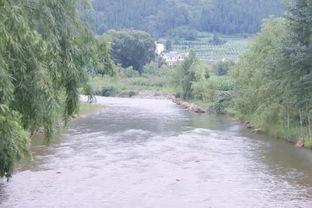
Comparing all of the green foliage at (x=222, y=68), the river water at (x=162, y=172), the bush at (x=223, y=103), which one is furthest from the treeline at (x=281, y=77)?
the green foliage at (x=222, y=68)

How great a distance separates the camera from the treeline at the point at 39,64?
9.84 metres

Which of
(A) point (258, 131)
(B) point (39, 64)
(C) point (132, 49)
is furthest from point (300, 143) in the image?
(C) point (132, 49)

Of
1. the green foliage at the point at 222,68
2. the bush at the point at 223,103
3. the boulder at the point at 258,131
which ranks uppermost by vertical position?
the green foliage at the point at 222,68

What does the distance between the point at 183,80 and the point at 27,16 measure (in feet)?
266

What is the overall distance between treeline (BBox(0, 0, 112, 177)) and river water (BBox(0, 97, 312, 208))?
30.1ft

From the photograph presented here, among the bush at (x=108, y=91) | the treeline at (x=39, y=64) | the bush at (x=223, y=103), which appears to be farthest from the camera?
the bush at (x=108, y=91)

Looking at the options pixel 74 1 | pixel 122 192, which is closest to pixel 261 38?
pixel 122 192

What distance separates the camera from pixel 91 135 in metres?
42.7

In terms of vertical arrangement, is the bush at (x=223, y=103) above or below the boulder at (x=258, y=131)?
above

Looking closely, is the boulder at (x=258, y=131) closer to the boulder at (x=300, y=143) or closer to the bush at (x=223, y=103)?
the boulder at (x=300, y=143)

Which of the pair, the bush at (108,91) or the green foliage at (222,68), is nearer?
the bush at (108,91)

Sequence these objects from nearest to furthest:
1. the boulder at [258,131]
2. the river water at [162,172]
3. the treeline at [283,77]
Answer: the river water at [162,172]
the treeline at [283,77]
the boulder at [258,131]

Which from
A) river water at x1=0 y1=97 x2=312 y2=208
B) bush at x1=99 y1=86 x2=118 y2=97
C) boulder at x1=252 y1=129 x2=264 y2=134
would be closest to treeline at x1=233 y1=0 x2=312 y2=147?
boulder at x1=252 y1=129 x2=264 y2=134

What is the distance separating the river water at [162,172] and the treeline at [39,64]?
361 inches
